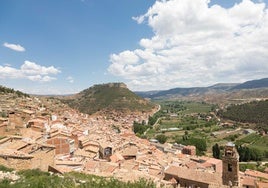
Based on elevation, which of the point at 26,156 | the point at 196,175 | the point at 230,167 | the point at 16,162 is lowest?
the point at 196,175

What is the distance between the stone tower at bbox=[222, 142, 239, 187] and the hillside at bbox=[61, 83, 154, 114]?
96.4 metres

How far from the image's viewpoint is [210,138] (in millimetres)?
80875

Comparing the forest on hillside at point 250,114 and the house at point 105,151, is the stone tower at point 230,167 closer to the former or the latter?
the house at point 105,151

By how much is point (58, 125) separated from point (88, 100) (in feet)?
319

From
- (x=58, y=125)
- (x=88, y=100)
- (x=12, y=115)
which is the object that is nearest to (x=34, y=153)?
(x=12, y=115)

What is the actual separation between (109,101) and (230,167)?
109370mm

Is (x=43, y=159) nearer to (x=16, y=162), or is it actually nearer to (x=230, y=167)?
(x=16, y=162)

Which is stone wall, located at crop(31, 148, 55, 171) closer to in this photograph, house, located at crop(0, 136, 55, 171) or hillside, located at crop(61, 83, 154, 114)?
house, located at crop(0, 136, 55, 171)

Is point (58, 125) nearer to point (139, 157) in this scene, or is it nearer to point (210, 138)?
point (139, 157)

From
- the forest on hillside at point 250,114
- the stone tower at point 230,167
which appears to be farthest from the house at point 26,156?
the forest on hillside at point 250,114

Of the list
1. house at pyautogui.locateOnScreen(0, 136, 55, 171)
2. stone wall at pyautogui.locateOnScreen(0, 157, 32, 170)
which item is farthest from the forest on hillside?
stone wall at pyautogui.locateOnScreen(0, 157, 32, 170)

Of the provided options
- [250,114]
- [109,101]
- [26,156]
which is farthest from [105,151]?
[109,101]

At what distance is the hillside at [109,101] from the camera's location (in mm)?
121250

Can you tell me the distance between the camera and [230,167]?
2162cm
